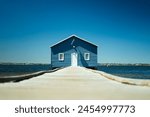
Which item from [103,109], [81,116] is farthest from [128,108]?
[81,116]

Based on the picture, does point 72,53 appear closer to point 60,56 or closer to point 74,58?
point 74,58

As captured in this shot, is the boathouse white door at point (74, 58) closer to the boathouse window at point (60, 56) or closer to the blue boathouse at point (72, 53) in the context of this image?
the blue boathouse at point (72, 53)

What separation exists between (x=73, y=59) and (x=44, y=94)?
1057 centimetres

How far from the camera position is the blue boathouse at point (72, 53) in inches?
555

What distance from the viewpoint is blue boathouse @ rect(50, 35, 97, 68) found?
14.1 metres

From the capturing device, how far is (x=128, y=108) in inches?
118

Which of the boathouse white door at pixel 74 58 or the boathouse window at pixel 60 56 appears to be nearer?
the boathouse white door at pixel 74 58

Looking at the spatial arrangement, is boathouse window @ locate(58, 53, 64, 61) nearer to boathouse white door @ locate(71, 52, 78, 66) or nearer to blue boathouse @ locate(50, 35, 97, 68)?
blue boathouse @ locate(50, 35, 97, 68)

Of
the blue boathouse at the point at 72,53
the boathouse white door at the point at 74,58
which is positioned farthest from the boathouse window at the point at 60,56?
the boathouse white door at the point at 74,58

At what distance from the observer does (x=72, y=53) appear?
Result: 14.1 metres

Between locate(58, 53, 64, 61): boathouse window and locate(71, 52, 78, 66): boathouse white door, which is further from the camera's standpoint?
locate(58, 53, 64, 61): boathouse window

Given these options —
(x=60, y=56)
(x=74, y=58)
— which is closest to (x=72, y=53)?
(x=74, y=58)

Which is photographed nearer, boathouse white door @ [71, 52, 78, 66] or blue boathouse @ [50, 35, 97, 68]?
boathouse white door @ [71, 52, 78, 66]

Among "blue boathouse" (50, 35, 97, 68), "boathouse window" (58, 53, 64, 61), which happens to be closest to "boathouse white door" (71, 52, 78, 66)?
"blue boathouse" (50, 35, 97, 68)
